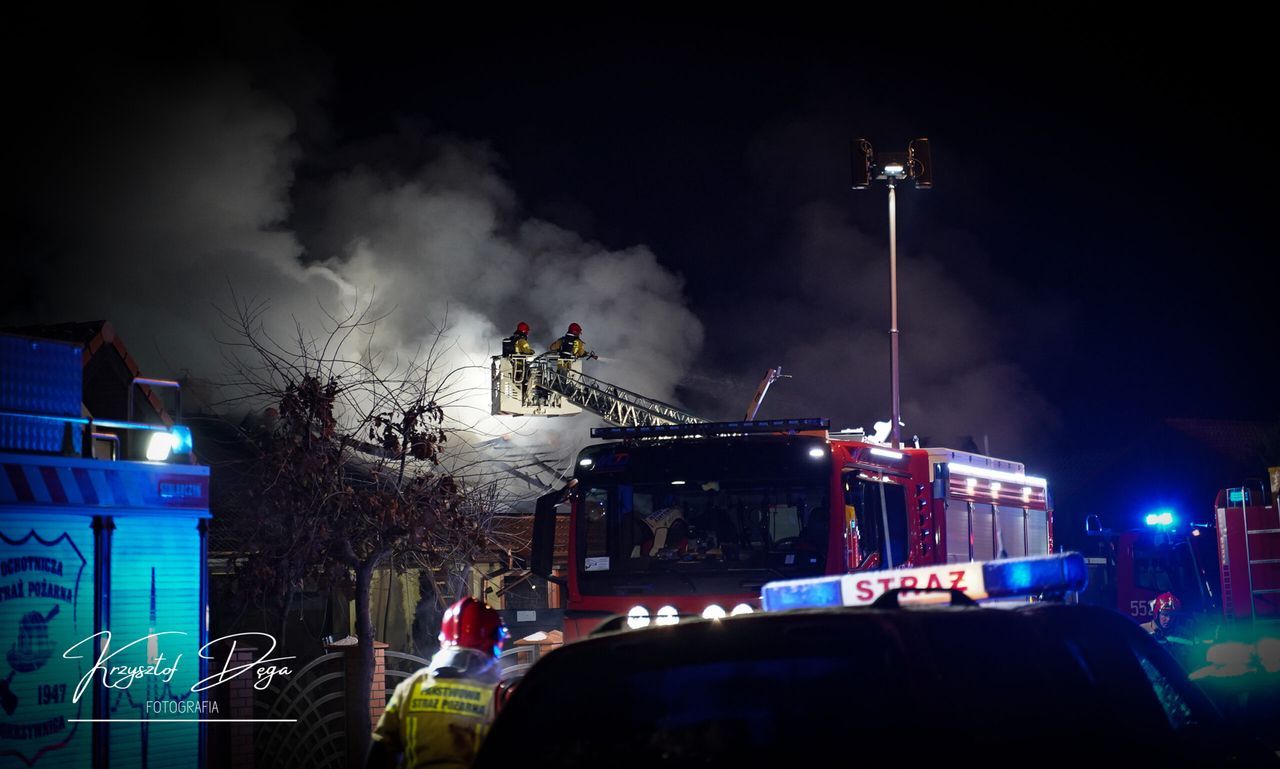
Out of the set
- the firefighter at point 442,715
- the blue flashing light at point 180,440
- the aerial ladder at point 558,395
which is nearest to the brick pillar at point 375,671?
the blue flashing light at point 180,440

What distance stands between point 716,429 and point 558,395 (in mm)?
21875

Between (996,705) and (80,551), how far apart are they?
6.58 m

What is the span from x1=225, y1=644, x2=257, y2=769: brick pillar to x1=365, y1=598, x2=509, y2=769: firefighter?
555 cm

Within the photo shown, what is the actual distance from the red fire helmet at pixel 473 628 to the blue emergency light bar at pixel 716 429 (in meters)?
5.03

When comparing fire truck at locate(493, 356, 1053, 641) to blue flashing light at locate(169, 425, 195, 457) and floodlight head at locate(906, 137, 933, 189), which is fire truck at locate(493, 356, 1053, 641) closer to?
blue flashing light at locate(169, 425, 195, 457)

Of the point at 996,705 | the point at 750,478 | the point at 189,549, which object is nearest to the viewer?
the point at 996,705

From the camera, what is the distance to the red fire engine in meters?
9.17

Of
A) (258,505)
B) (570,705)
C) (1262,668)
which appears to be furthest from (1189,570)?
(570,705)

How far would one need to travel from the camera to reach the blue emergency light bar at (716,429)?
9.80m

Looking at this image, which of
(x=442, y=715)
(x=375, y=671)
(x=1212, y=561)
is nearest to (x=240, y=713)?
(x=375, y=671)

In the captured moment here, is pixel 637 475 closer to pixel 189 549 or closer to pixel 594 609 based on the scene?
pixel 594 609

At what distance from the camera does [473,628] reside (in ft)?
15.4

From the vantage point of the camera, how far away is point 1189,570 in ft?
41.9

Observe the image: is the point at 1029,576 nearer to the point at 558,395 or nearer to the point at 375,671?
the point at 375,671
